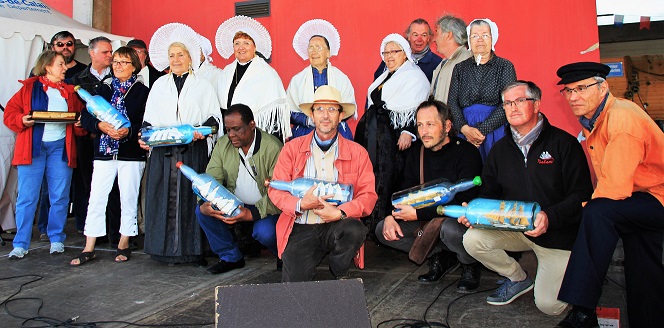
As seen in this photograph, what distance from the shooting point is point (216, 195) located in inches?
170

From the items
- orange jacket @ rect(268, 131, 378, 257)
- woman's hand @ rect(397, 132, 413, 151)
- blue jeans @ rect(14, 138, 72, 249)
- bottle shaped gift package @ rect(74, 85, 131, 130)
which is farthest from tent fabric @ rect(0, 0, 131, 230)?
woman's hand @ rect(397, 132, 413, 151)

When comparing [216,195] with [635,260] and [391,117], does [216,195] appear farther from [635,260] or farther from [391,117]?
[635,260]

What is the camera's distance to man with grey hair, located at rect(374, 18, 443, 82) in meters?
5.38

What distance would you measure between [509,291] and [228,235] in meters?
2.32

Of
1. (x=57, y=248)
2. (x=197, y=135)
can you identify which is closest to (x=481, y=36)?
(x=197, y=135)

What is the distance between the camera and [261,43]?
545 centimetres

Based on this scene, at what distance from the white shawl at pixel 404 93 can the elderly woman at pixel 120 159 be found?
2356 millimetres

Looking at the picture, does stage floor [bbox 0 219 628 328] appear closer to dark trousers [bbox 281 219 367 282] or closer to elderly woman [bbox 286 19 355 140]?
dark trousers [bbox 281 219 367 282]

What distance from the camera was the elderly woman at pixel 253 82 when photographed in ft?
16.8

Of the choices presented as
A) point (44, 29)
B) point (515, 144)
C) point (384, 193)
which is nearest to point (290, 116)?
point (384, 193)

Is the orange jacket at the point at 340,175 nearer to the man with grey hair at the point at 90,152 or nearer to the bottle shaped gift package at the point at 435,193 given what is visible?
the bottle shaped gift package at the point at 435,193

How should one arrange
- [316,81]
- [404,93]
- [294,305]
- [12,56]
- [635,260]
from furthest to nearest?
[12,56], [316,81], [404,93], [635,260], [294,305]

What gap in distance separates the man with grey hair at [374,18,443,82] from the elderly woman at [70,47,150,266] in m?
2.33

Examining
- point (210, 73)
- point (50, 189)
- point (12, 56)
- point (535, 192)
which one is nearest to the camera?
point (535, 192)
